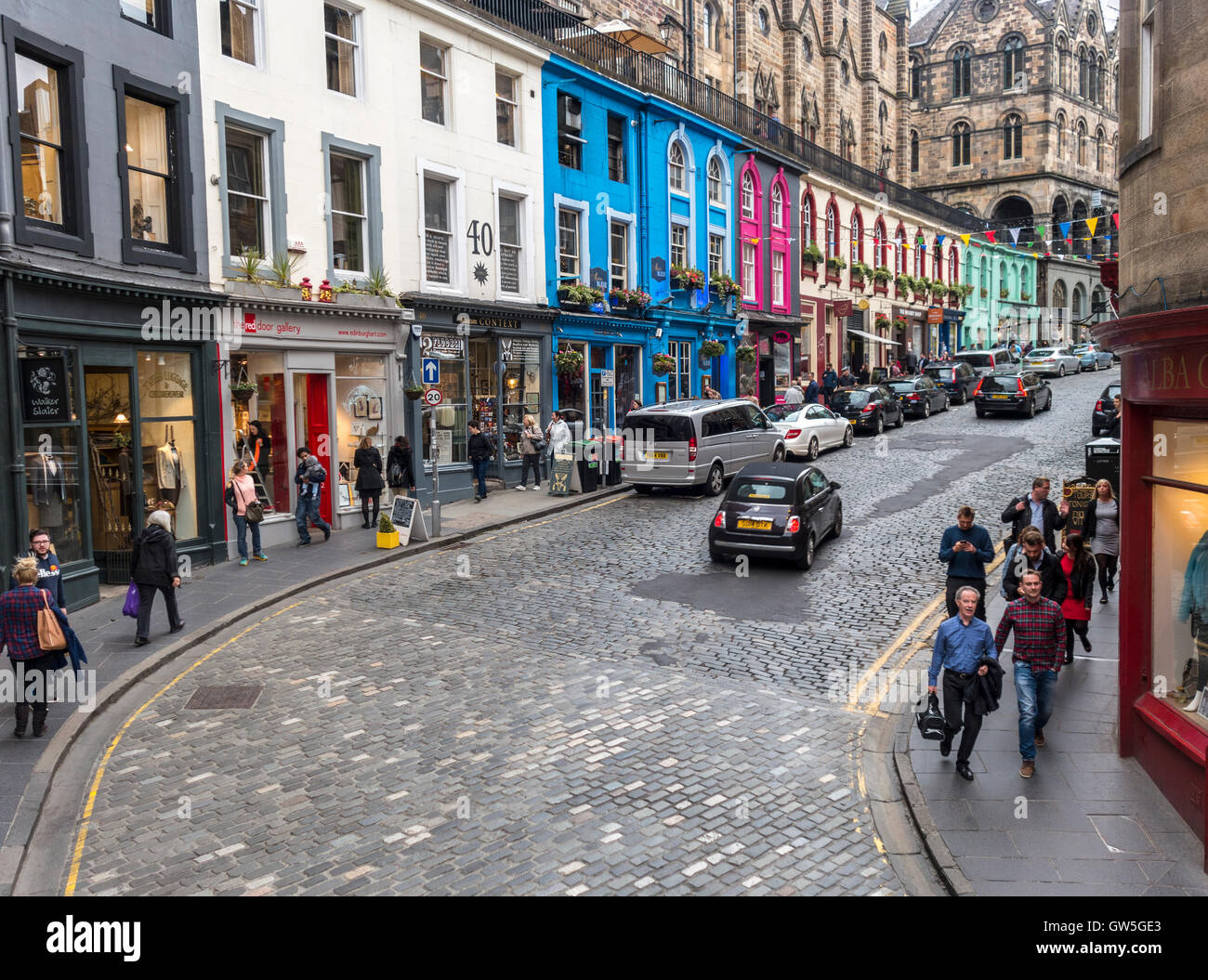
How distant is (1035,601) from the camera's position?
8750 mm

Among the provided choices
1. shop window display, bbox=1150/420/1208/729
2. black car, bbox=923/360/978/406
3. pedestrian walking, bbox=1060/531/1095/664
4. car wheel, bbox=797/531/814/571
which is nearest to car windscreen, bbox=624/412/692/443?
car wheel, bbox=797/531/814/571

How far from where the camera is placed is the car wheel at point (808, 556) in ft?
52.6

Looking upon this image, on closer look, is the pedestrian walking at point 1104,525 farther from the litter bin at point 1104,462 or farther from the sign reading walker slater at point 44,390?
the sign reading walker slater at point 44,390

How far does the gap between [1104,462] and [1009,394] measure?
674 inches

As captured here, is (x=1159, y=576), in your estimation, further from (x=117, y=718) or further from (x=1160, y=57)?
(x=117, y=718)

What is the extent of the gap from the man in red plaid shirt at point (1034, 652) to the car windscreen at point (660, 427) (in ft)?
44.3

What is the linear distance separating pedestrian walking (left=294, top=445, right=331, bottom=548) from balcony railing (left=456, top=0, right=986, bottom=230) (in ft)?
38.9

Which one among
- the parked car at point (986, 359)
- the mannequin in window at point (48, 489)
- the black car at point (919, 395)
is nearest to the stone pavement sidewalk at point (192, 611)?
the mannequin in window at point (48, 489)

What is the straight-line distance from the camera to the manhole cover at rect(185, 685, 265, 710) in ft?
34.5

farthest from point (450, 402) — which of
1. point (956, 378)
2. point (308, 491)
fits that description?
point (956, 378)

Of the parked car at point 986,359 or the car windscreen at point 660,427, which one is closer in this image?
the car windscreen at point 660,427

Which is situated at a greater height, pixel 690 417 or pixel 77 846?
pixel 690 417
